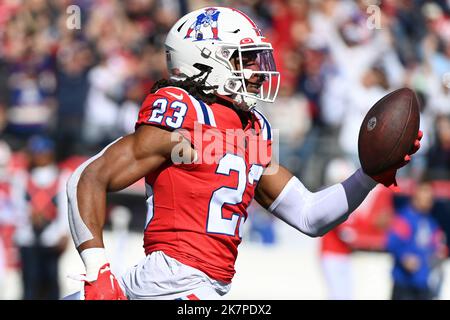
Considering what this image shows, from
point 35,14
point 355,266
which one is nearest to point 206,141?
point 355,266

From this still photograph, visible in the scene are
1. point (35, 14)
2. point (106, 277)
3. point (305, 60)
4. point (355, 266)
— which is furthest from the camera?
point (35, 14)

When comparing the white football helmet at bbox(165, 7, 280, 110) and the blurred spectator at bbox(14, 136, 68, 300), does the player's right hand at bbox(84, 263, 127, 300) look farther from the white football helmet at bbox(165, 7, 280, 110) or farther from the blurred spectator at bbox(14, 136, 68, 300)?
the blurred spectator at bbox(14, 136, 68, 300)

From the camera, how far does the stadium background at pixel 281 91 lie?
9766mm

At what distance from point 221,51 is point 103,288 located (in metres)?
1.27

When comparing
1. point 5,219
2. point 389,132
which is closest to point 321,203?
point 389,132

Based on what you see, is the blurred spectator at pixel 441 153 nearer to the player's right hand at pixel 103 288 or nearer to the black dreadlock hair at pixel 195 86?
the black dreadlock hair at pixel 195 86

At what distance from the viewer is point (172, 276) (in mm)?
4199

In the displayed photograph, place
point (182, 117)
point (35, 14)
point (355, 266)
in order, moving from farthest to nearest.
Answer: point (35, 14), point (355, 266), point (182, 117)

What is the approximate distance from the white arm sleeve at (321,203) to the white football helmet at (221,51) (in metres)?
0.52

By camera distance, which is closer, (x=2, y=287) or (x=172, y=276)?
(x=172, y=276)

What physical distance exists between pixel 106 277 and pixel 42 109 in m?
7.13

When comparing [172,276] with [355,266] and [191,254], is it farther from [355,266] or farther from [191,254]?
[355,266]

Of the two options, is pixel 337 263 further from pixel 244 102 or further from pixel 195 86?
pixel 195 86

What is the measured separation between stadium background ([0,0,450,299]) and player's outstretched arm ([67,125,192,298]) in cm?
535
